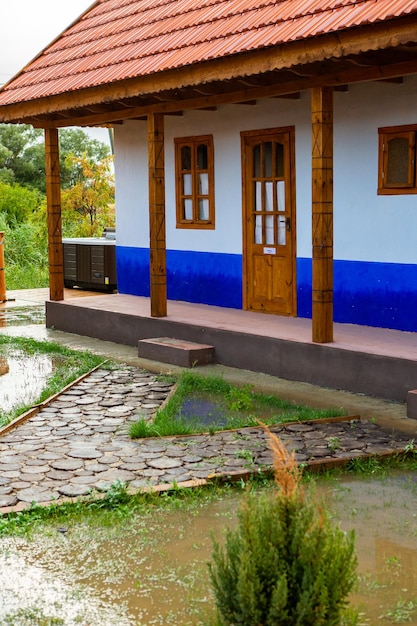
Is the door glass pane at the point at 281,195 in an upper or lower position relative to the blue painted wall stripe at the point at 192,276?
upper

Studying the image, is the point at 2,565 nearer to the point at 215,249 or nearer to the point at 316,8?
the point at 316,8

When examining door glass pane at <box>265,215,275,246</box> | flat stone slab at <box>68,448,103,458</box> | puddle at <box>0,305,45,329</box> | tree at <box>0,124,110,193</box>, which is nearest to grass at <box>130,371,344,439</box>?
flat stone slab at <box>68,448,103,458</box>

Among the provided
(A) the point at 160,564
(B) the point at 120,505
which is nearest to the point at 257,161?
(B) the point at 120,505

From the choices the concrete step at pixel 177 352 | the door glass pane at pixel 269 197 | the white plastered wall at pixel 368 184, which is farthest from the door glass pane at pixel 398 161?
the concrete step at pixel 177 352

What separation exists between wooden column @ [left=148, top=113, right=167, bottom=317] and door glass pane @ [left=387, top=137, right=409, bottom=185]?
2885 millimetres

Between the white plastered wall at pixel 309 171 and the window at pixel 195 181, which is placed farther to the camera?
the window at pixel 195 181

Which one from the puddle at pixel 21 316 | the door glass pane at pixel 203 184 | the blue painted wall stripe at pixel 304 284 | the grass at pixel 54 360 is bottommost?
the grass at pixel 54 360

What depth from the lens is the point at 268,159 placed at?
11922 mm

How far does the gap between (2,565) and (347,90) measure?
7.12m

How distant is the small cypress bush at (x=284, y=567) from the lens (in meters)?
3.65

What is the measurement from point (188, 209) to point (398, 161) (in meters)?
4.15

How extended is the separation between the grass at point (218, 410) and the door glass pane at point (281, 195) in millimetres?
2837

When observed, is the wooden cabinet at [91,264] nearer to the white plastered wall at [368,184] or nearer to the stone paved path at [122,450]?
the white plastered wall at [368,184]

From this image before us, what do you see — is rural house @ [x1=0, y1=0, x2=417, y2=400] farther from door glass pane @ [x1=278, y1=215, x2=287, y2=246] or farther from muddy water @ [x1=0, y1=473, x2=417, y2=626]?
muddy water @ [x1=0, y1=473, x2=417, y2=626]
